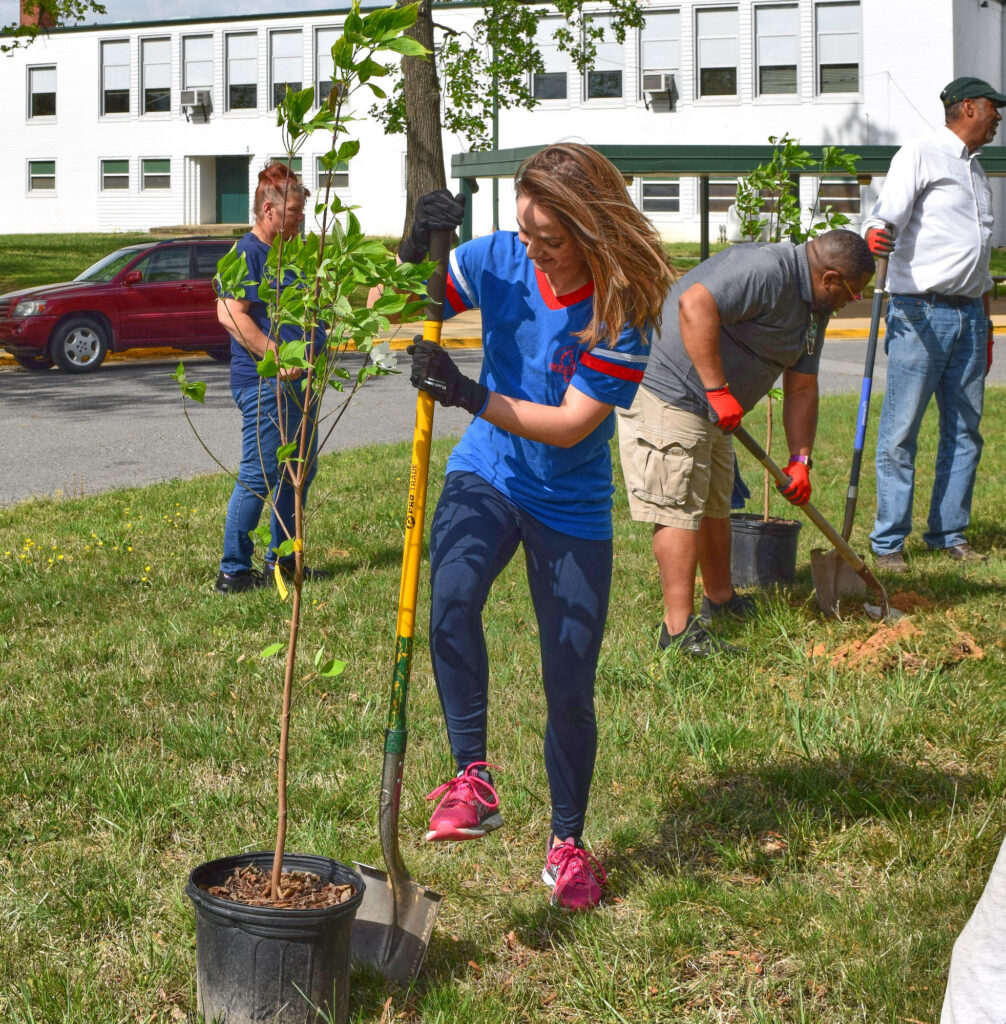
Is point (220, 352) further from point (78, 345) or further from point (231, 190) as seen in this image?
point (231, 190)

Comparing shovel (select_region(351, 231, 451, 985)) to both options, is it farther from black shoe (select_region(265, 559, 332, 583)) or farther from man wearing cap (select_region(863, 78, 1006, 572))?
man wearing cap (select_region(863, 78, 1006, 572))

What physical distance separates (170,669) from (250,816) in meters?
1.45

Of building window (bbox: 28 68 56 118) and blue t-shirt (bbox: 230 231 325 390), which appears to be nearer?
blue t-shirt (bbox: 230 231 325 390)

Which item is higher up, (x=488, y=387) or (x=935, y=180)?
(x=935, y=180)

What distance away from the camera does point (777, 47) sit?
36.6 meters

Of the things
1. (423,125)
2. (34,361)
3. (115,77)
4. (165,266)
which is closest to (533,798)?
(165,266)

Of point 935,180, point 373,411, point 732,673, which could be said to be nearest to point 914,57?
point 373,411

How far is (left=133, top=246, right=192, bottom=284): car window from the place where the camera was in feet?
55.4

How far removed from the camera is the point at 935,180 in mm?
6812

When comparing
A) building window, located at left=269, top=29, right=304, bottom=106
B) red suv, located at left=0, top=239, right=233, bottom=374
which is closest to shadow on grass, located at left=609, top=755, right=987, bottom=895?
red suv, located at left=0, top=239, right=233, bottom=374

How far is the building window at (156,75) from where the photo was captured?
4394 cm

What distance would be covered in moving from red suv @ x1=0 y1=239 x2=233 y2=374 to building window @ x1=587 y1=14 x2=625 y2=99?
23488 millimetres

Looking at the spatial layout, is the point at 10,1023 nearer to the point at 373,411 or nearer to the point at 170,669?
the point at 170,669

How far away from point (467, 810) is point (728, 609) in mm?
2873
